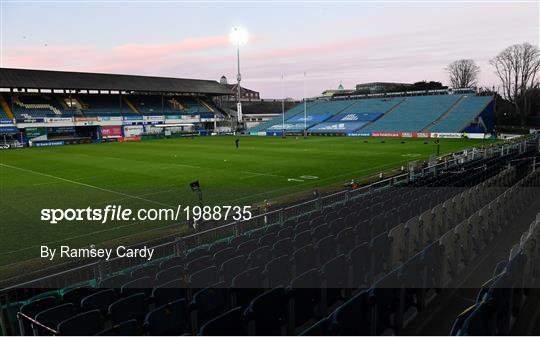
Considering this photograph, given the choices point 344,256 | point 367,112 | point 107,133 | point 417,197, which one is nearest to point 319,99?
point 367,112

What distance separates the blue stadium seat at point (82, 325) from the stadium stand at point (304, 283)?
1cm

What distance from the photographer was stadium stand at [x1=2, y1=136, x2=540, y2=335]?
548 cm

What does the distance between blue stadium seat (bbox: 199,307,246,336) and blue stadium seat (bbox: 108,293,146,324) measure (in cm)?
194

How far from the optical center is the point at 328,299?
22.6 ft

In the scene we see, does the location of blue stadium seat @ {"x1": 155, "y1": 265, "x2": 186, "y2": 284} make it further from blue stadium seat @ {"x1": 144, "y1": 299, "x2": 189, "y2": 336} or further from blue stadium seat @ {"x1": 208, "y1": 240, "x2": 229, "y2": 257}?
blue stadium seat @ {"x1": 144, "y1": 299, "x2": 189, "y2": 336}

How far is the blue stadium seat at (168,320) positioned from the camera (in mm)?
5492

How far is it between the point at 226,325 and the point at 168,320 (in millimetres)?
1264

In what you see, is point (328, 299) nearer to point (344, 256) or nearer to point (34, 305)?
point (344, 256)

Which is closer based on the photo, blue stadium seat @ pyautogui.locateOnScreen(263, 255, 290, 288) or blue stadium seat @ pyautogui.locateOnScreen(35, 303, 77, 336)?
blue stadium seat @ pyautogui.locateOnScreen(35, 303, 77, 336)

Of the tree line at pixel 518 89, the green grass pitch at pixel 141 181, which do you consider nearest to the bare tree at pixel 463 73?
the tree line at pixel 518 89

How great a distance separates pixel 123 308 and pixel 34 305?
5.23 feet

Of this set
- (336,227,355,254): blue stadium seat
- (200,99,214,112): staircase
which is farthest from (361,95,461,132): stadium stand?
(336,227,355,254): blue stadium seat

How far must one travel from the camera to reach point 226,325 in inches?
192

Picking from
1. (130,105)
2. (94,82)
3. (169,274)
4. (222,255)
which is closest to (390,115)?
(130,105)
